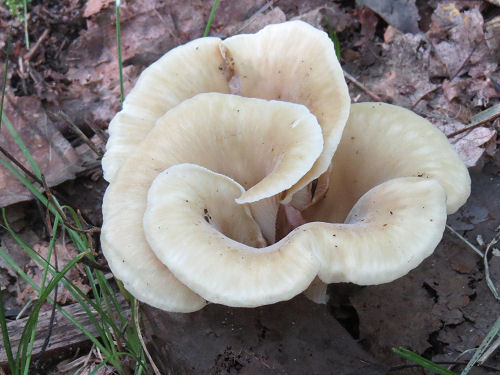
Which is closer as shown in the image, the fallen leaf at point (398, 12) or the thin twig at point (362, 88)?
the thin twig at point (362, 88)

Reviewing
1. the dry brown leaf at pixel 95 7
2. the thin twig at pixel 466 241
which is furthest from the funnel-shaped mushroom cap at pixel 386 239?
the dry brown leaf at pixel 95 7

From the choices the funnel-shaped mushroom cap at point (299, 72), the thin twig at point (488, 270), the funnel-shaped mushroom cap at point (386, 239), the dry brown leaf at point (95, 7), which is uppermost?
the funnel-shaped mushroom cap at point (299, 72)

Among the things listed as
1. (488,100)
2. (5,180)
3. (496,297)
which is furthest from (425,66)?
(5,180)

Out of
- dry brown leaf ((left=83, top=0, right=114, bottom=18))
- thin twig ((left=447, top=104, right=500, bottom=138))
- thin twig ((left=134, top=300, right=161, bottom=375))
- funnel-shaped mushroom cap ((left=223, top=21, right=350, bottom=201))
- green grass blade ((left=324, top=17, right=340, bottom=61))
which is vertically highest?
funnel-shaped mushroom cap ((left=223, top=21, right=350, bottom=201))

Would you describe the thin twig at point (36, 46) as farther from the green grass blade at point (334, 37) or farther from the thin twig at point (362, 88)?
the thin twig at point (362, 88)

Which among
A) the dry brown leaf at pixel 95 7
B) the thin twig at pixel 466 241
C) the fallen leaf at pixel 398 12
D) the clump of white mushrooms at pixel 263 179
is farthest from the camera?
the dry brown leaf at pixel 95 7

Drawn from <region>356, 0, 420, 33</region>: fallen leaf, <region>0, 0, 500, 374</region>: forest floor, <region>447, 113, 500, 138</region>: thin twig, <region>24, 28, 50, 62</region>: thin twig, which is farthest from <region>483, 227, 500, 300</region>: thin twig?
<region>24, 28, 50, 62</region>: thin twig

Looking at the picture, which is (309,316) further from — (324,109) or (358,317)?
(324,109)

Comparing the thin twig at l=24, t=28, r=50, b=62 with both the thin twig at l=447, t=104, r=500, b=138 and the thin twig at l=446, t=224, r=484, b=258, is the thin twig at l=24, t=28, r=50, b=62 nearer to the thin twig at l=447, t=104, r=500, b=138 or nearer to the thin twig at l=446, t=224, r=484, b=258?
the thin twig at l=447, t=104, r=500, b=138

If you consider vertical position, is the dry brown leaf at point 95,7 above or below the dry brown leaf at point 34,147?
above

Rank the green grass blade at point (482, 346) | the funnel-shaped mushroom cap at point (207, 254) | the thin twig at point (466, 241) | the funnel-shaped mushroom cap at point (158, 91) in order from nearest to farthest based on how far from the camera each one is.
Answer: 1. the funnel-shaped mushroom cap at point (207, 254)
2. the green grass blade at point (482, 346)
3. the funnel-shaped mushroom cap at point (158, 91)
4. the thin twig at point (466, 241)
